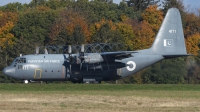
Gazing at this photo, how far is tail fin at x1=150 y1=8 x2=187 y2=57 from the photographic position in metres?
45.6

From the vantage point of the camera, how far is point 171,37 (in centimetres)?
4603

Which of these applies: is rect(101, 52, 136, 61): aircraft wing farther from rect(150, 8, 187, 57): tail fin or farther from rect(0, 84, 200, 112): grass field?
rect(0, 84, 200, 112): grass field

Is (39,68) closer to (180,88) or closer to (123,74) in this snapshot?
(123,74)

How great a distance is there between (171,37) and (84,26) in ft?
129

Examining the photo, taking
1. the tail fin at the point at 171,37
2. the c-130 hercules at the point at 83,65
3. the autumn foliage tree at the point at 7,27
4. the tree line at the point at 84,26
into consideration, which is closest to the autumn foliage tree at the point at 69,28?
the tree line at the point at 84,26

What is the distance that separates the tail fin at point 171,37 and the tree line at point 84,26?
3430mm

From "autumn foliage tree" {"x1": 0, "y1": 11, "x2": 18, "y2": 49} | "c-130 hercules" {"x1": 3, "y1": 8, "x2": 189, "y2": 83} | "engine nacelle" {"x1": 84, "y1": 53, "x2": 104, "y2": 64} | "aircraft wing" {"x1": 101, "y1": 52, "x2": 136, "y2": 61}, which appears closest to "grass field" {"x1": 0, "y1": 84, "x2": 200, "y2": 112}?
"aircraft wing" {"x1": 101, "y1": 52, "x2": 136, "y2": 61}

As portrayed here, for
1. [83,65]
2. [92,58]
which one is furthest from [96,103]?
[83,65]

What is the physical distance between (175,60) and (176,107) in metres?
18.9

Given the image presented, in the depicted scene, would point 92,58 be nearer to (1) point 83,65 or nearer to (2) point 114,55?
(1) point 83,65

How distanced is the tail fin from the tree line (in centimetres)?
343

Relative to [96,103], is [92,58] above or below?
above

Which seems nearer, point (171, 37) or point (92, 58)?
point (92, 58)

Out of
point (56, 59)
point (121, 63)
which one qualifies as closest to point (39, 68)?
point (56, 59)
